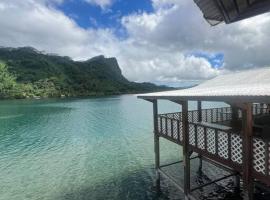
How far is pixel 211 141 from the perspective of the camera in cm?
985

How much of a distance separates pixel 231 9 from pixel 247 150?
4606mm

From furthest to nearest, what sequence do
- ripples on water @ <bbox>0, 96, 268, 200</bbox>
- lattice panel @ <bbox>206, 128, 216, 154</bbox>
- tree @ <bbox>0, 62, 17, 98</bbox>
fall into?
tree @ <bbox>0, 62, 17, 98</bbox>
ripples on water @ <bbox>0, 96, 268, 200</bbox>
lattice panel @ <bbox>206, 128, 216, 154</bbox>

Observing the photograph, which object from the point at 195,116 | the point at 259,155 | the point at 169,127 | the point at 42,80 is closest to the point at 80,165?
the point at 169,127

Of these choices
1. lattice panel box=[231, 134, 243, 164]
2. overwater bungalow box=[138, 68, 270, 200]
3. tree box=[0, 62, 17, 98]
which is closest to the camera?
overwater bungalow box=[138, 68, 270, 200]

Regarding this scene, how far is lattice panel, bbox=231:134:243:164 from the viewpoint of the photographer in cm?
841

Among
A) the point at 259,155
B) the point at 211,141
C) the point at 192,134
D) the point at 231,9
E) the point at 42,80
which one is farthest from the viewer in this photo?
the point at 42,80

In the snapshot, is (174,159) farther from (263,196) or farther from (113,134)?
(113,134)

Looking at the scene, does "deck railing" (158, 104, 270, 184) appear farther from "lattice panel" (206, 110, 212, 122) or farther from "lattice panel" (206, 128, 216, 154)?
"lattice panel" (206, 110, 212, 122)

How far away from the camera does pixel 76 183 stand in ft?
53.6

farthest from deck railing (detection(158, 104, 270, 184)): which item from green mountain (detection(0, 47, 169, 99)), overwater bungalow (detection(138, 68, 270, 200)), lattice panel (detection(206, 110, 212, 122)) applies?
green mountain (detection(0, 47, 169, 99))

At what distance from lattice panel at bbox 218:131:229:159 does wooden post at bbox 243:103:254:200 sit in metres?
1.16

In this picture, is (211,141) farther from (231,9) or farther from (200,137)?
(231,9)

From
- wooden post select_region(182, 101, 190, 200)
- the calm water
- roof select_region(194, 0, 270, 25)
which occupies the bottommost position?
the calm water

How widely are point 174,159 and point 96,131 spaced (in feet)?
57.9
